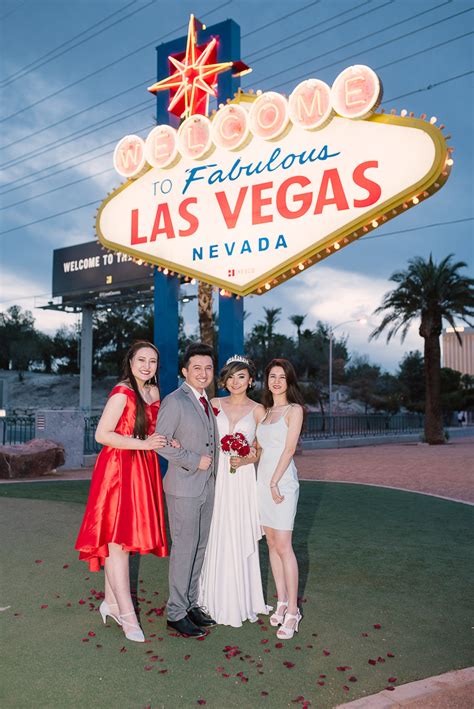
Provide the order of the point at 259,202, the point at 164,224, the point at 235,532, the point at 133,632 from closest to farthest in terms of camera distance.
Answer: the point at 133,632 < the point at 235,532 < the point at 259,202 < the point at 164,224

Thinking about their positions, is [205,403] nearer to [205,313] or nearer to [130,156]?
[130,156]

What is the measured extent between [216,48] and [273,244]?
152 inches

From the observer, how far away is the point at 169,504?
4.46 m

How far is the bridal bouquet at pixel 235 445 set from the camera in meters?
4.50

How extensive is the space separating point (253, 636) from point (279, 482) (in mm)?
1069

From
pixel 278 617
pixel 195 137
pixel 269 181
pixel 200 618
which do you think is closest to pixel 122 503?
pixel 200 618

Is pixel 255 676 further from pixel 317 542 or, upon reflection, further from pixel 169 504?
pixel 317 542

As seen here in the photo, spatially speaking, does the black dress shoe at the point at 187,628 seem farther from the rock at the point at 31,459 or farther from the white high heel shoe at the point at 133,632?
the rock at the point at 31,459

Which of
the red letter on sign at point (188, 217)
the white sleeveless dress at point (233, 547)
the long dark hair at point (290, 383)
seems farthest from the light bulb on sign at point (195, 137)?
the white sleeveless dress at point (233, 547)

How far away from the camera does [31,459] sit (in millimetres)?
13188

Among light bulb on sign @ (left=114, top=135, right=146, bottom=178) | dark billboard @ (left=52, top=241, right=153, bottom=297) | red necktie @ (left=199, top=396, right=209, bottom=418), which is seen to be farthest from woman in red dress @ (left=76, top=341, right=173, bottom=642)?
dark billboard @ (left=52, top=241, right=153, bottom=297)

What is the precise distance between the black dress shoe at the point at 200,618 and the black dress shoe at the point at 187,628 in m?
0.14

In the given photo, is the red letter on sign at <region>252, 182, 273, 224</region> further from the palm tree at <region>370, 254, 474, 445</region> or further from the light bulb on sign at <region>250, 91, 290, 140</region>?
the palm tree at <region>370, 254, 474, 445</region>

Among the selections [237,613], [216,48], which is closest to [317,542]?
[237,613]
